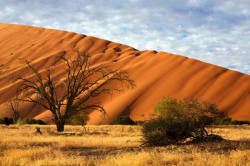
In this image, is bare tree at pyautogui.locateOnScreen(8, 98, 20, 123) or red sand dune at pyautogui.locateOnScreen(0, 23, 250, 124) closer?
bare tree at pyautogui.locateOnScreen(8, 98, 20, 123)

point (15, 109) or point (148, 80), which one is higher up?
point (148, 80)

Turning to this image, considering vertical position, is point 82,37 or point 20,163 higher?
point 82,37

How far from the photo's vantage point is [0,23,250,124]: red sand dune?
4972cm

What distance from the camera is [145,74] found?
207 feet

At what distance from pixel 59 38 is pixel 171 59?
45.3 meters

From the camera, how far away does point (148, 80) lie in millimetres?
59625

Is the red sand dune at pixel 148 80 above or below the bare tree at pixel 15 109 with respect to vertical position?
above

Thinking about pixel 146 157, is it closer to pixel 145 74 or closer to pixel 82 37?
pixel 145 74

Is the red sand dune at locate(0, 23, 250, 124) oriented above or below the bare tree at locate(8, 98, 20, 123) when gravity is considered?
above

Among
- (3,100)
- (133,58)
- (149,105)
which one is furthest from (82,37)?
(149,105)

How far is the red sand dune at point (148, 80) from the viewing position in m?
49.7

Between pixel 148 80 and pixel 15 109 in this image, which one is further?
pixel 148 80

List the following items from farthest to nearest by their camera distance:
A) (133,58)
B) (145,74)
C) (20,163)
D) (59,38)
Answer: (59,38), (133,58), (145,74), (20,163)

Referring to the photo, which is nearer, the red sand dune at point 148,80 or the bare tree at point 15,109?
the bare tree at point 15,109
